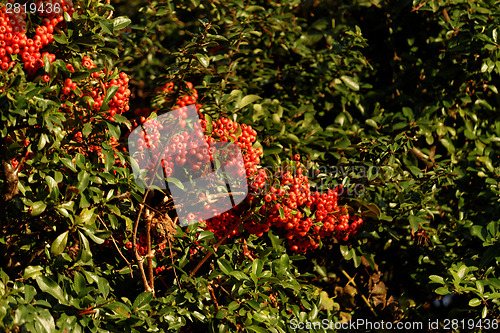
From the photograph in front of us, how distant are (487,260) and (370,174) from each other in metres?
0.65

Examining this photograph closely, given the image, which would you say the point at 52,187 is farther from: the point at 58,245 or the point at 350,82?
the point at 350,82

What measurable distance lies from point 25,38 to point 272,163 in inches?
46.6

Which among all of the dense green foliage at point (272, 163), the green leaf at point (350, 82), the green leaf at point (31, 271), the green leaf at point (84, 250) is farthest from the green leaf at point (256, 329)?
the green leaf at point (350, 82)

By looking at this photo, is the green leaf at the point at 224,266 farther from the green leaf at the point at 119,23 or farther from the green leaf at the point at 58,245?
the green leaf at the point at 119,23

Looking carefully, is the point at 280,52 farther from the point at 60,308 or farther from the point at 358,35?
the point at 60,308

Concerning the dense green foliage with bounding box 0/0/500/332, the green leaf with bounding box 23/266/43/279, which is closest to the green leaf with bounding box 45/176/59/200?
the dense green foliage with bounding box 0/0/500/332

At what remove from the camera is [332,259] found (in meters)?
2.67

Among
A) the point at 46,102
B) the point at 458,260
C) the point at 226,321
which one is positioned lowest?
the point at 458,260

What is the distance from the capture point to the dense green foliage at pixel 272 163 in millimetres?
1711


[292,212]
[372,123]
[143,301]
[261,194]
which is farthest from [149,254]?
[372,123]

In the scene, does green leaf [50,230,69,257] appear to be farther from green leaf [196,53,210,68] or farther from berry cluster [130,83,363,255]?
green leaf [196,53,210,68]

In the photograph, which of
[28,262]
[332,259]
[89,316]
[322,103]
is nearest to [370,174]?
[332,259]

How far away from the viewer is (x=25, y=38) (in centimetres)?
173

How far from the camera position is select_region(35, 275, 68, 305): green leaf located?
1.58 meters
